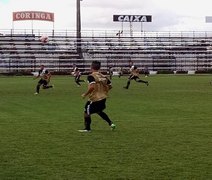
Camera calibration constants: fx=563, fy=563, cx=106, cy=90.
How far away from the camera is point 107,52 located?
85.8 meters

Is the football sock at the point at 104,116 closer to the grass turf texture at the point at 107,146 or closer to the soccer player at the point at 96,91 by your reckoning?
the soccer player at the point at 96,91

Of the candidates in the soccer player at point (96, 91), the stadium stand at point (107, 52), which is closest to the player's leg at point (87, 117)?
the soccer player at point (96, 91)

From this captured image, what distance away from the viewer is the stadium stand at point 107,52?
8212 centimetres

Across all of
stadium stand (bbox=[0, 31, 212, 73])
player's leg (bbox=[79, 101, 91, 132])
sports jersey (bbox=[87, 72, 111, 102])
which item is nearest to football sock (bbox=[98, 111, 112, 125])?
player's leg (bbox=[79, 101, 91, 132])

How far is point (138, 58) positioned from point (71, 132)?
7260cm

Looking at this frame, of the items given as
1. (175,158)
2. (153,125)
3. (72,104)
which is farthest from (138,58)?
(175,158)

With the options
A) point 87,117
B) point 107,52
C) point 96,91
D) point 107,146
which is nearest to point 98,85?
point 96,91

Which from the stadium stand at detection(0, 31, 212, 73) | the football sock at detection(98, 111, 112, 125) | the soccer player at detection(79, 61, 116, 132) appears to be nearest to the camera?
the soccer player at detection(79, 61, 116, 132)

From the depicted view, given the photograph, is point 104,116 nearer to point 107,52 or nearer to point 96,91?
point 96,91

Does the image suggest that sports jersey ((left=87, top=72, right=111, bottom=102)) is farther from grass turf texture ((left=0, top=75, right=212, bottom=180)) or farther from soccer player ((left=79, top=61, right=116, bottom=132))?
grass turf texture ((left=0, top=75, right=212, bottom=180))

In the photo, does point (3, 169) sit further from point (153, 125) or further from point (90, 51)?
point (90, 51)

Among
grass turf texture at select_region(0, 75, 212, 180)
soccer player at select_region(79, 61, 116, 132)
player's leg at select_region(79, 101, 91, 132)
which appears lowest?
grass turf texture at select_region(0, 75, 212, 180)

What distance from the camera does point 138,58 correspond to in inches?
3410

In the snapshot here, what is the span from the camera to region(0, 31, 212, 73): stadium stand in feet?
269
